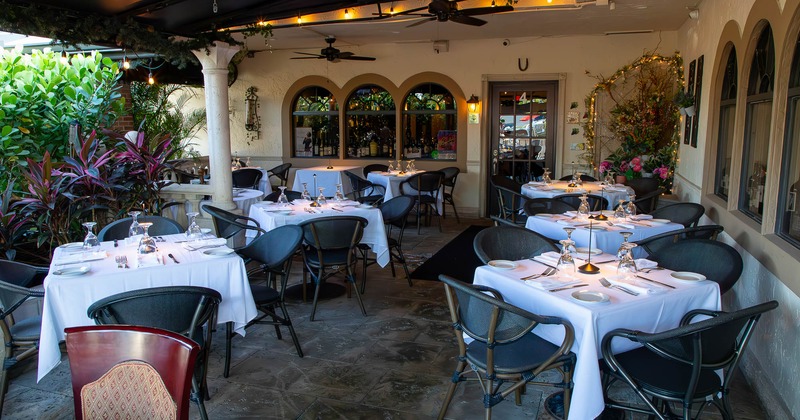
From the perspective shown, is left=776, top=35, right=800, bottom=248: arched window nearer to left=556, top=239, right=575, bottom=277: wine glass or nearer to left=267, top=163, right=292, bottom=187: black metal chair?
left=556, top=239, right=575, bottom=277: wine glass

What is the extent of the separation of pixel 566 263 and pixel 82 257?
2.90 meters

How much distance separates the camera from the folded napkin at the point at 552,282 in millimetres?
3054

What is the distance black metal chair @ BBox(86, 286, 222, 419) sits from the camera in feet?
9.40

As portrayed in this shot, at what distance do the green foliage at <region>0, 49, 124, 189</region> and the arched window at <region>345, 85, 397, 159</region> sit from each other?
544 cm

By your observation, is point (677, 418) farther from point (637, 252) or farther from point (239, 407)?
point (239, 407)

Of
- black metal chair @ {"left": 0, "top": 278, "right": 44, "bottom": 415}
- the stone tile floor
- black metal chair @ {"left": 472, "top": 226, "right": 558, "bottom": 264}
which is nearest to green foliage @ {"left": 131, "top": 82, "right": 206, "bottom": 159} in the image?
the stone tile floor

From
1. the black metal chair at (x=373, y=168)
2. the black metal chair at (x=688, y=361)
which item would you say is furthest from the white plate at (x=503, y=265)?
the black metal chair at (x=373, y=168)

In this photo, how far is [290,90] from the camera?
1151 centimetres

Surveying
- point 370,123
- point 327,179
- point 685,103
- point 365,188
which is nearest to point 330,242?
point 365,188

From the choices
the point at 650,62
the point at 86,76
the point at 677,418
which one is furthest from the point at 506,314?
the point at 650,62

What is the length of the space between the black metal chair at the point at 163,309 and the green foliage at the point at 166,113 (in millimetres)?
7187

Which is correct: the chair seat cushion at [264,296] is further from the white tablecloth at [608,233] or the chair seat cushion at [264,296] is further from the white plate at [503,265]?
the white tablecloth at [608,233]

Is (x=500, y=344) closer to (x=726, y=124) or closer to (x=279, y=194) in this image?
(x=726, y=124)

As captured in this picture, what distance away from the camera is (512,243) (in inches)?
159
